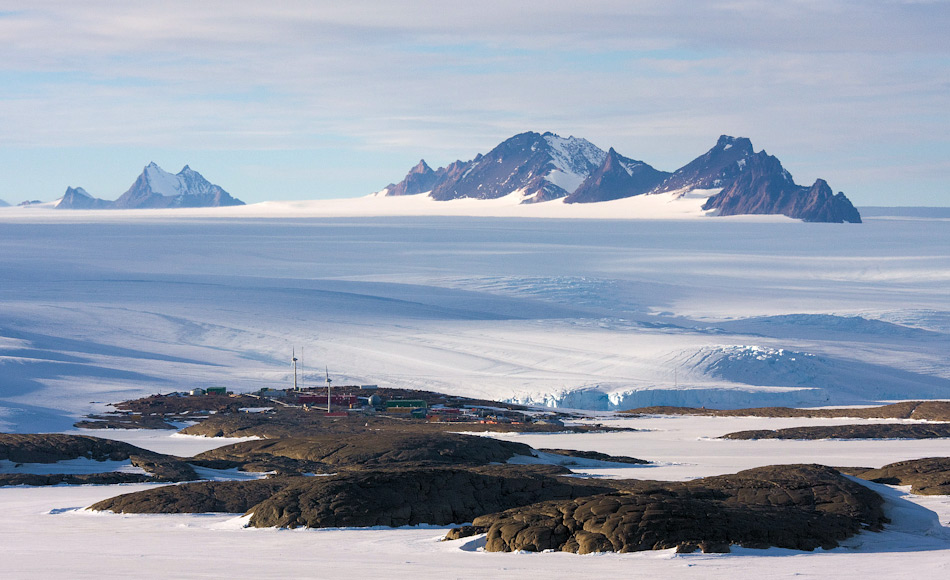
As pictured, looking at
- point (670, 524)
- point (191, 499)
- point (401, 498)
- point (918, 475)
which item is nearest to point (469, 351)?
point (918, 475)

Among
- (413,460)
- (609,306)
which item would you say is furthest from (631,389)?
(609,306)

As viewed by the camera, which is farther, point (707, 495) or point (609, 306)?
point (609, 306)

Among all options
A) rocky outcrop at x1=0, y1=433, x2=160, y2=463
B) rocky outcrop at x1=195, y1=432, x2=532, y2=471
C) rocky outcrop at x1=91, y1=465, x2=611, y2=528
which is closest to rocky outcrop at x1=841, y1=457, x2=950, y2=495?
rocky outcrop at x1=91, y1=465, x2=611, y2=528

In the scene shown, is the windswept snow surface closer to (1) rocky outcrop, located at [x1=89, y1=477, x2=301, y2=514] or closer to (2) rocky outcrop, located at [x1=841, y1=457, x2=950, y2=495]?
(1) rocky outcrop, located at [x1=89, y1=477, x2=301, y2=514]

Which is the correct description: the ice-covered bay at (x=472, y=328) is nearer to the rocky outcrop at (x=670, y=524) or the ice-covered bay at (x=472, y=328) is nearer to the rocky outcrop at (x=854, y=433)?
the rocky outcrop at (x=854, y=433)

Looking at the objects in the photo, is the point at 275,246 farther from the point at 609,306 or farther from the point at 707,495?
the point at 707,495

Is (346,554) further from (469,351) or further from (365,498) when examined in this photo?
(469,351)
